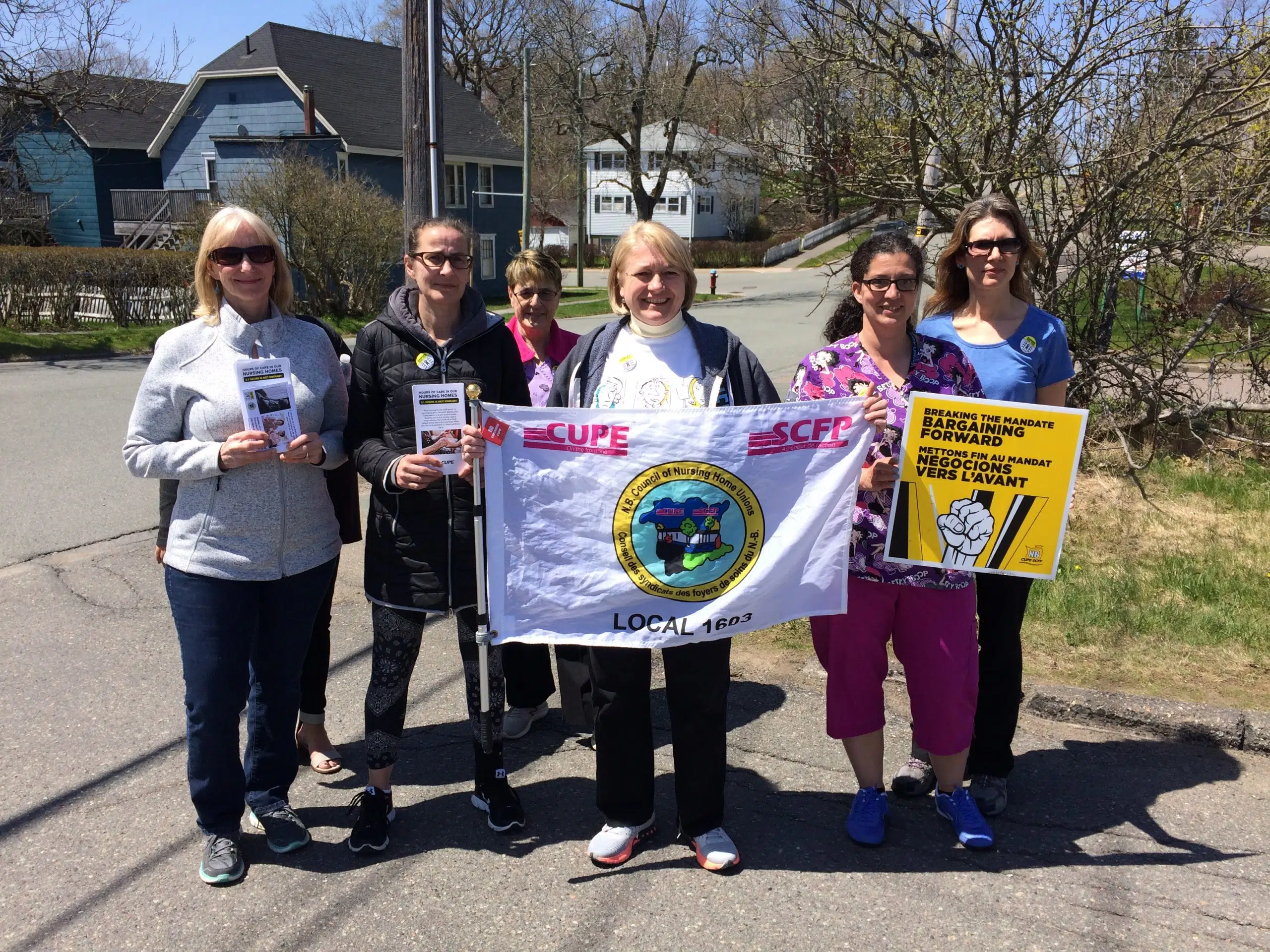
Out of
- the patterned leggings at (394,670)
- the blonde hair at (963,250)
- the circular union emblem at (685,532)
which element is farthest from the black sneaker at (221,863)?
the blonde hair at (963,250)

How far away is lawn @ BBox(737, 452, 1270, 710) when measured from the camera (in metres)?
4.71

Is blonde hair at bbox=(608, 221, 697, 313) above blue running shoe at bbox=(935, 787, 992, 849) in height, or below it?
above

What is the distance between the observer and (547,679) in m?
4.48

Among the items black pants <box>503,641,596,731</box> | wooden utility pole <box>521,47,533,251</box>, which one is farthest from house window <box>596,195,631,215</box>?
black pants <box>503,641,596,731</box>

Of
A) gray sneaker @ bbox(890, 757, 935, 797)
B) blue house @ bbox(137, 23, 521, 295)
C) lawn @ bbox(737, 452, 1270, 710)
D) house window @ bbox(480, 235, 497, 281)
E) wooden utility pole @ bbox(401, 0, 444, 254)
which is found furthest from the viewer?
house window @ bbox(480, 235, 497, 281)

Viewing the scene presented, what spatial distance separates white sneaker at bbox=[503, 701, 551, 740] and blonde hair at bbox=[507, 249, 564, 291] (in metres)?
1.84

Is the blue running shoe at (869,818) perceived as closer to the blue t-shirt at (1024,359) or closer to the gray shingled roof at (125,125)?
the blue t-shirt at (1024,359)

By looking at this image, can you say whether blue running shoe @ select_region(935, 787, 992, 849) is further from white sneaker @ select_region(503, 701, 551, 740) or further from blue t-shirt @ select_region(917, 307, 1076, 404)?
white sneaker @ select_region(503, 701, 551, 740)

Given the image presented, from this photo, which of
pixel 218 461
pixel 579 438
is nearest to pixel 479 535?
pixel 579 438

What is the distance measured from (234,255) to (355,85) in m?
34.7

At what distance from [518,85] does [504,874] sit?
57587mm

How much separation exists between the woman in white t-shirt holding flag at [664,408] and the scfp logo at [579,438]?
10cm

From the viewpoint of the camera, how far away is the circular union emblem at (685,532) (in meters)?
3.27

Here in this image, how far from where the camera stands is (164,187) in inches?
1441
